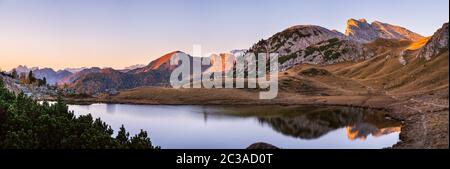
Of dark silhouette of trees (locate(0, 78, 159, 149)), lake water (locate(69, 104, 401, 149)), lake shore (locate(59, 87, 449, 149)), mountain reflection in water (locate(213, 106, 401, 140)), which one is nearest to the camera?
dark silhouette of trees (locate(0, 78, 159, 149))

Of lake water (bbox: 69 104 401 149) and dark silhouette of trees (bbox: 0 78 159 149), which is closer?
dark silhouette of trees (bbox: 0 78 159 149)

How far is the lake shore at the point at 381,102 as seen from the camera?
57.7 meters

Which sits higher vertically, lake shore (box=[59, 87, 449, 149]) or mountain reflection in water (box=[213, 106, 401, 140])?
lake shore (box=[59, 87, 449, 149])

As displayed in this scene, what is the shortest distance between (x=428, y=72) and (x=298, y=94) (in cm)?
5195

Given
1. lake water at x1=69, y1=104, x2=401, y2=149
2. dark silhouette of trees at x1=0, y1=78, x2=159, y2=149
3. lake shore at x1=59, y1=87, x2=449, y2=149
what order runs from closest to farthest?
dark silhouette of trees at x1=0, y1=78, x2=159, y2=149 < lake shore at x1=59, y1=87, x2=449, y2=149 < lake water at x1=69, y1=104, x2=401, y2=149

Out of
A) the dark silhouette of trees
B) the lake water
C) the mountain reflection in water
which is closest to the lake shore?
the mountain reflection in water

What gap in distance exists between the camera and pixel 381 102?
A: 121 metres

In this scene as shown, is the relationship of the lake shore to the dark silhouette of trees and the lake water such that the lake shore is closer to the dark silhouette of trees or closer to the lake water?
the lake water

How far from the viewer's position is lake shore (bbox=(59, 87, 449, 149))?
5770cm

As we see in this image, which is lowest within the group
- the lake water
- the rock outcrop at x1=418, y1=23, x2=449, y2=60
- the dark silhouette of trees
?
the lake water

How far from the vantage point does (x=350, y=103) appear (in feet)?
443
